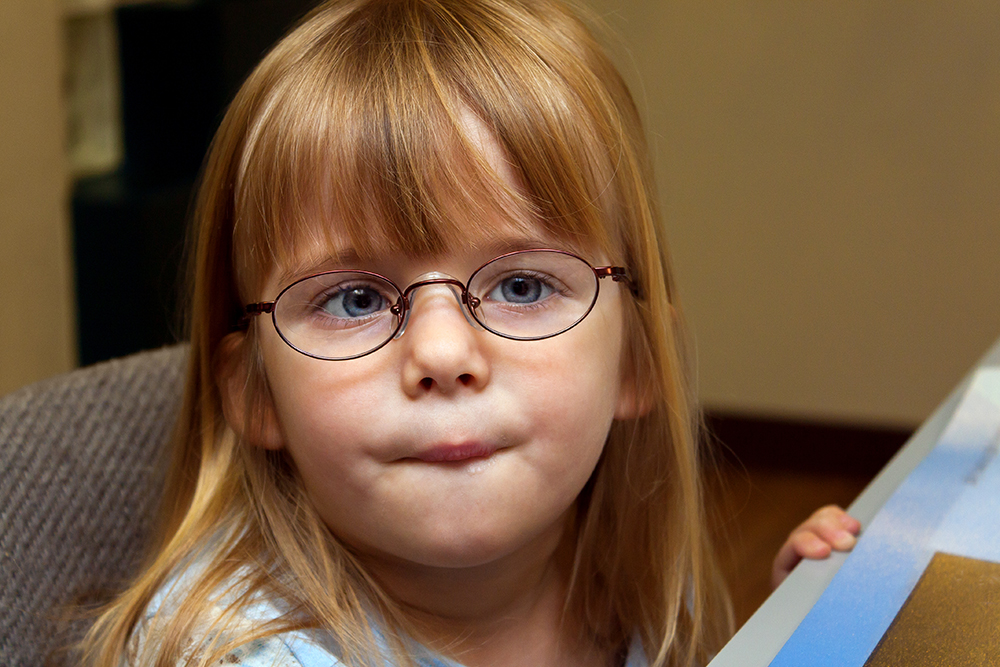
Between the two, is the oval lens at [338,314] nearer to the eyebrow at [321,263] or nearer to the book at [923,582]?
the eyebrow at [321,263]

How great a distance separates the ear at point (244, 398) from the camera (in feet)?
2.64

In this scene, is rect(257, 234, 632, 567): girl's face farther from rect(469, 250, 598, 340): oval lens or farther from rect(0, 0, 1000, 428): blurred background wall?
rect(0, 0, 1000, 428): blurred background wall

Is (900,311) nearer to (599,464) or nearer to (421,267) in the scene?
(599,464)

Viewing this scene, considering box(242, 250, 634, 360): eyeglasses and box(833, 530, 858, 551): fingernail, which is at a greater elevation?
box(242, 250, 634, 360): eyeglasses

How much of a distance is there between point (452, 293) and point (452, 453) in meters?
0.11

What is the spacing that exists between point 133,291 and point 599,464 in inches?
59.1

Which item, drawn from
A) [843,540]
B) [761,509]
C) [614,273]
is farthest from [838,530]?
[761,509]

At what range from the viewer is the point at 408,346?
25.9 inches

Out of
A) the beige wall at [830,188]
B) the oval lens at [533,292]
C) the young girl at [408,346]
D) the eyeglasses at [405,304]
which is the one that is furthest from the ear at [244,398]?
the beige wall at [830,188]

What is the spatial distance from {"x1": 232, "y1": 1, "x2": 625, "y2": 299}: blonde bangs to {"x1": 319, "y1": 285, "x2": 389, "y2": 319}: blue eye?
0.03 metres

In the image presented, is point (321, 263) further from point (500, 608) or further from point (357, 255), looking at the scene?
point (500, 608)

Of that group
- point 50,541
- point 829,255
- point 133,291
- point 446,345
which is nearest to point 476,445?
point 446,345

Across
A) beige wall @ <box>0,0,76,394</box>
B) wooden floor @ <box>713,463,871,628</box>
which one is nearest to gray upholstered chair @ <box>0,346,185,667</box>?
beige wall @ <box>0,0,76,394</box>

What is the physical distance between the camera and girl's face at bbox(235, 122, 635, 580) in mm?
650
